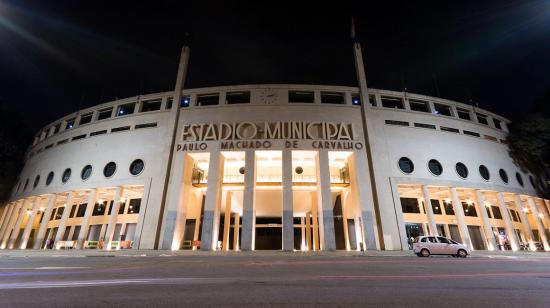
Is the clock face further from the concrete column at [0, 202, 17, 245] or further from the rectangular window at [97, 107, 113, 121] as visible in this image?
the concrete column at [0, 202, 17, 245]

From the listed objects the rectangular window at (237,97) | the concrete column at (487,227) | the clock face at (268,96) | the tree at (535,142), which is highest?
the rectangular window at (237,97)

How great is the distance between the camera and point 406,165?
25.8 m

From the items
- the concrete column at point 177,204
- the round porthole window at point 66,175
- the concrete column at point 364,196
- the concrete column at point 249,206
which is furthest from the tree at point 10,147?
the concrete column at point 364,196

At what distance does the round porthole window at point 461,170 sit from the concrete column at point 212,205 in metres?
24.0

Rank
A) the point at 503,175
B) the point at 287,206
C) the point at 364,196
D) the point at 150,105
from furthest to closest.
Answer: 1. the point at 150,105
2. the point at 503,175
3. the point at 364,196
4. the point at 287,206

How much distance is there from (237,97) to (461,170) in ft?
81.8

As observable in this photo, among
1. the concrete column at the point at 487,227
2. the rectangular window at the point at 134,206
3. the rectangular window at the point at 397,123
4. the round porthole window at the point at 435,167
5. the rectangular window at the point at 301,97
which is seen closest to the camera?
the concrete column at the point at 487,227

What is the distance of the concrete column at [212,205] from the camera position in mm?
22217

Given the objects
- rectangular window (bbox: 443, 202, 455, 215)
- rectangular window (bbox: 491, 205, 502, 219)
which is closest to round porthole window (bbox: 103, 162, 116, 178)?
rectangular window (bbox: 443, 202, 455, 215)

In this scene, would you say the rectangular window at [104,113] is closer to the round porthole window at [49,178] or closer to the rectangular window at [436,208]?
the round porthole window at [49,178]

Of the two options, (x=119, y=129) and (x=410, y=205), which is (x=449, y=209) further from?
(x=119, y=129)

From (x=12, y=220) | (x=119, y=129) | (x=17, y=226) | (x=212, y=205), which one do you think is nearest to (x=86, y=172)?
(x=119, y=129)

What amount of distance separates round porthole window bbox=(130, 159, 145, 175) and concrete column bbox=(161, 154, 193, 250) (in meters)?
3.91

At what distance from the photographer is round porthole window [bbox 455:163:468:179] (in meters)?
26.7
